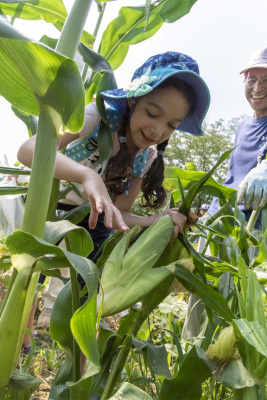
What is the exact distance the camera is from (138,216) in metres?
0.96

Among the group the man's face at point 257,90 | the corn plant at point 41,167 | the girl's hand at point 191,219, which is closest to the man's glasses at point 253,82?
the man's face at point 257,90

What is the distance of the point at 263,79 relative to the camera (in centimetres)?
167

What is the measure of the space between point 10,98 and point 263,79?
1.41 metres

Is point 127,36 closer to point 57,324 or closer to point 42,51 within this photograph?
point 42,51

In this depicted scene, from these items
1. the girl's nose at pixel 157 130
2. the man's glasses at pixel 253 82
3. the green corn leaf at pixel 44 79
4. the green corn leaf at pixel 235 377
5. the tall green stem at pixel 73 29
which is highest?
the man's glasses at pixel 253 82

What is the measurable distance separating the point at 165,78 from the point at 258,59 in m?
0.96

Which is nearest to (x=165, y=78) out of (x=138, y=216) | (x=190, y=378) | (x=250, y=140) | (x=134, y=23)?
(x=134, y=23)

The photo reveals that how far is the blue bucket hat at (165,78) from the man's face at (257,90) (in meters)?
0.63

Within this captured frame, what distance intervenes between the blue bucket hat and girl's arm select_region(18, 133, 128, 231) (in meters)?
0.25

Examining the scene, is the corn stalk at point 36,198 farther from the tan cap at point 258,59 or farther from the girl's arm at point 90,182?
the tan cap at point 258,59

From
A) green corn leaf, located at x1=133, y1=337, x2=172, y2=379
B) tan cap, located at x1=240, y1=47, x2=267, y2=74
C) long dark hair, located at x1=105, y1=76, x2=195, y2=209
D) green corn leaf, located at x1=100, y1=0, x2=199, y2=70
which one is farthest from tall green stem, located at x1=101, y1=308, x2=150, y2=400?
tan cap, located at x1=240, y1=47, x2=267, y2=74

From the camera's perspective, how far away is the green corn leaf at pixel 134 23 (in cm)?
97

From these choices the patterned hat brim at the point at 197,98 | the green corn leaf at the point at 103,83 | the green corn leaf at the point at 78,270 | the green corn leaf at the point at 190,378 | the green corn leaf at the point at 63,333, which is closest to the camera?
the green corn leaf at the point at 78,270

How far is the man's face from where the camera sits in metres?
1.63
